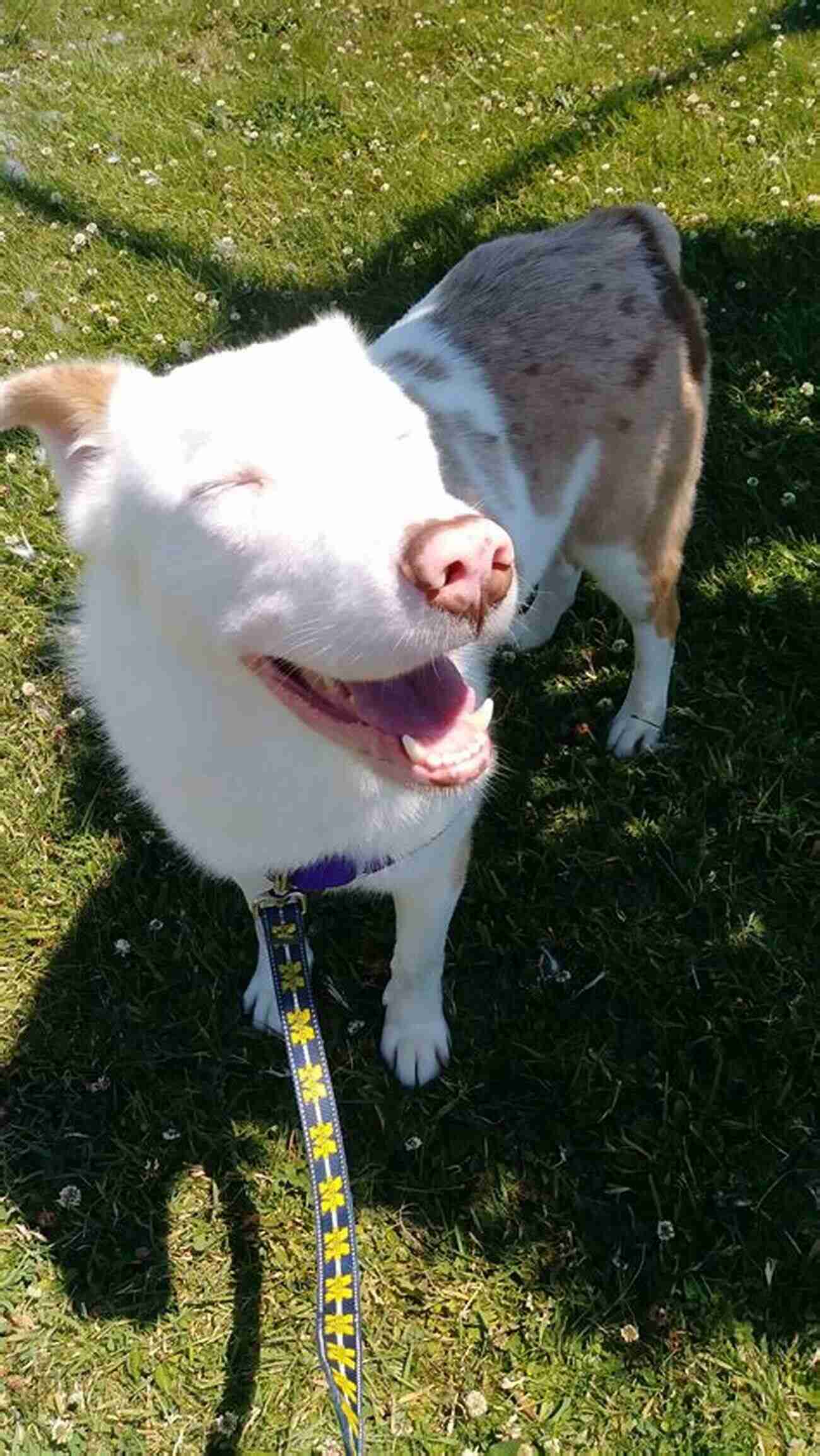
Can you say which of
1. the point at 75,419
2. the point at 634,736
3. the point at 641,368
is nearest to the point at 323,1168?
the point at 75,419

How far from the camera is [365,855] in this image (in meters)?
2.51

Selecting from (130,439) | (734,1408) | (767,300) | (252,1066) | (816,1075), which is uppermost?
(130,439)

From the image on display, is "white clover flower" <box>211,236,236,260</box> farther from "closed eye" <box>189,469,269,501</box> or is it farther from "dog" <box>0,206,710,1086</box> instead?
"closed eye" <box>189,469,269,501</box>

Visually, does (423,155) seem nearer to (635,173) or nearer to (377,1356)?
(635,173)

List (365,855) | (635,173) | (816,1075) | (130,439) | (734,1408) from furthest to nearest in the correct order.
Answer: (635,173) < (816,1075) < (734,1408) < (365,855) < (130,439)

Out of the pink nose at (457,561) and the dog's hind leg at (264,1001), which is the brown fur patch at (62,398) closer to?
the pink nose at (457,561)

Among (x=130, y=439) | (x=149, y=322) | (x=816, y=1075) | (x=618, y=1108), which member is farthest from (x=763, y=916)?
(x=149, y=322)

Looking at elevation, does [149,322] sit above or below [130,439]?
below

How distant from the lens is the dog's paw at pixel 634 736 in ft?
13.0

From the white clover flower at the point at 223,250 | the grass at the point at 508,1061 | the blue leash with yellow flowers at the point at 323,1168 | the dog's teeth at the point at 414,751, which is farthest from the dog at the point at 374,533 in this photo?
the white clover flower at the point at 223,250

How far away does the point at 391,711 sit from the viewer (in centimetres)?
205

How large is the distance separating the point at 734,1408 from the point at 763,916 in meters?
1.43

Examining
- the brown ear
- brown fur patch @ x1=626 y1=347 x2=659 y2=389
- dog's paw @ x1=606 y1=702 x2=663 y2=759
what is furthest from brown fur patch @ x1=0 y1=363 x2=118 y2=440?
dog's paw @ x1=606 y1=702 x2=663 y2=759

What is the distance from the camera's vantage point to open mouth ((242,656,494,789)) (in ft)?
6.56
